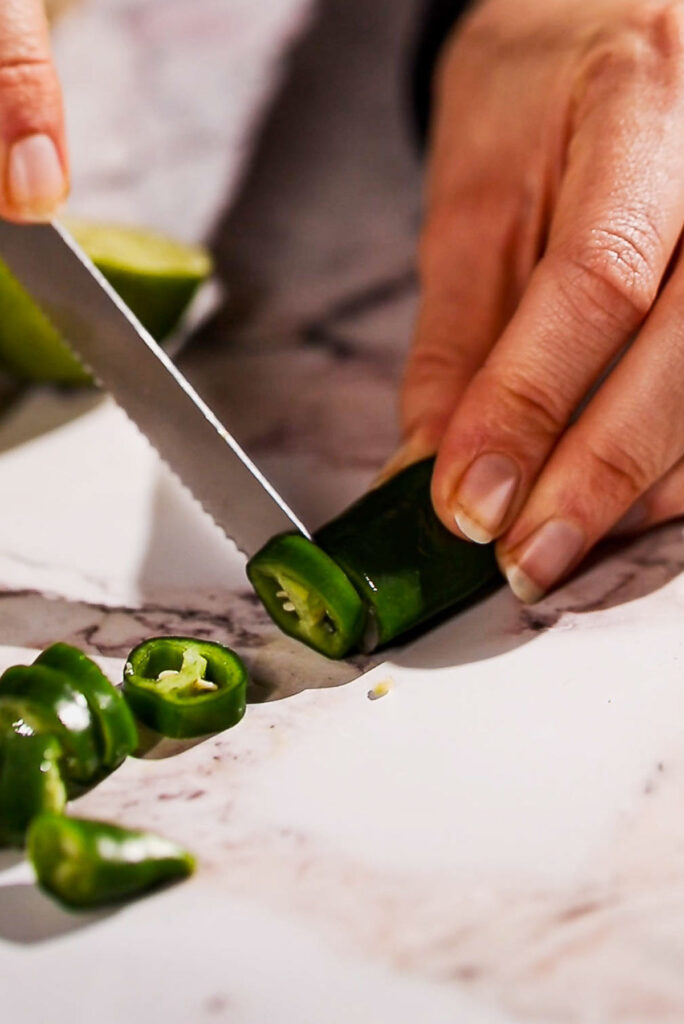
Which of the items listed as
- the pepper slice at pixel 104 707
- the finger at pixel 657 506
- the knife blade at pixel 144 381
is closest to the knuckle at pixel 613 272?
the finger at pixel 657 506

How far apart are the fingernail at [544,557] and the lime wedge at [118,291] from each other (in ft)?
3.31

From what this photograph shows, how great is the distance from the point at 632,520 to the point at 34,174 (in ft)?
3.61

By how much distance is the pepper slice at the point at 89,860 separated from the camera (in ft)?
4.47

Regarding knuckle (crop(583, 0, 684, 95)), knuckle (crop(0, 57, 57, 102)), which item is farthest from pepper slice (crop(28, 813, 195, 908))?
knuckle (crop(583, 0, 684, 95))

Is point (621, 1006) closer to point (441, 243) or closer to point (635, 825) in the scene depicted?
point (635, 825)

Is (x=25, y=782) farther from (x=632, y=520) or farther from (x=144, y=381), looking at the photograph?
(x=632, y=520)

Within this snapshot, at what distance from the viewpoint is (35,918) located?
55.3 inches

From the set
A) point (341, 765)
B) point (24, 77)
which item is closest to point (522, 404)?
point (341, 765)

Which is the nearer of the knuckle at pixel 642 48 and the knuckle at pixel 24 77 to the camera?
the knuckle at pixel 24 77

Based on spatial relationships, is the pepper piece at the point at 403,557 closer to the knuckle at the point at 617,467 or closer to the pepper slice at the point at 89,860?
the knuckle at the point at 617,467

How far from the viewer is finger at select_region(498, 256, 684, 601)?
1.83 m

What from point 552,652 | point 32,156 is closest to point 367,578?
point 552,652

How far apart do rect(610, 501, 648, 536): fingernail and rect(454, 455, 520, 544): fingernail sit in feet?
0.80

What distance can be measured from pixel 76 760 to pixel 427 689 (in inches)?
19.9
